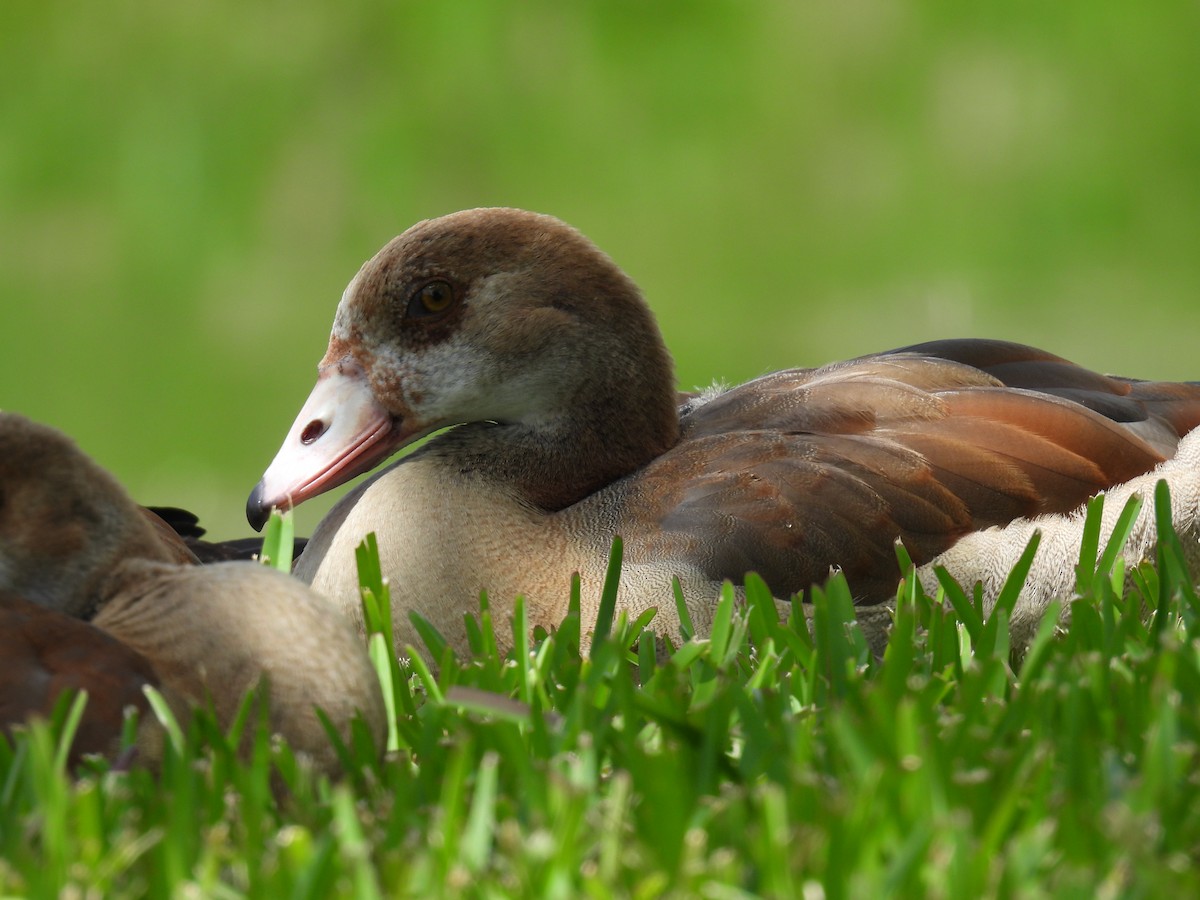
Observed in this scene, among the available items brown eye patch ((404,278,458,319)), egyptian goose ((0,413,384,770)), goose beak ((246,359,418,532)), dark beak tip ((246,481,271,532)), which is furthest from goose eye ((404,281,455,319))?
egyptian goose ((0,413,384,770))

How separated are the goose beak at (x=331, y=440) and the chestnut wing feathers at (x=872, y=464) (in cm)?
61

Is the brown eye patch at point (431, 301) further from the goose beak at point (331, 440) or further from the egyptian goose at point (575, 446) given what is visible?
the goose beak at point (331, 440)

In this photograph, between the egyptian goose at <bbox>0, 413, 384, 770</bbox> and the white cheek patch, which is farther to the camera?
the white cheek patch

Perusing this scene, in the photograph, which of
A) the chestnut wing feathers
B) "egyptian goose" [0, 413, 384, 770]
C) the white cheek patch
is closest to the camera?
"egyptian goose" [0, 413, 384, 770]

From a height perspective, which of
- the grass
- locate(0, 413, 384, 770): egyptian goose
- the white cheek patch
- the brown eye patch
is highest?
the brown eye patch

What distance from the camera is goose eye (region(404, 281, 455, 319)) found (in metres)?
3.51

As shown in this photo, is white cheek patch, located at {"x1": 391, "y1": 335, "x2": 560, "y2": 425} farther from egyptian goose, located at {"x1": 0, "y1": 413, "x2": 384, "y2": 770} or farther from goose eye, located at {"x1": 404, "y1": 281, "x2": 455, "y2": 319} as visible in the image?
egyptian goose, located at {"x1": 0, "y1": 413, "x2": 384, "y2": 770}

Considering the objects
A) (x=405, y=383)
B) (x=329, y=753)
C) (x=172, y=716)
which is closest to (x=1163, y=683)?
(x=329, y=753)

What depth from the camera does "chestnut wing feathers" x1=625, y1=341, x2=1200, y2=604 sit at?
10.5 ft

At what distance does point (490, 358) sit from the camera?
139 inches

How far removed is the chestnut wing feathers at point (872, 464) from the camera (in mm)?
3213

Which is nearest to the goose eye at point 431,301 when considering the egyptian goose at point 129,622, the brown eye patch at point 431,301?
the brown eye patch at point 431,301

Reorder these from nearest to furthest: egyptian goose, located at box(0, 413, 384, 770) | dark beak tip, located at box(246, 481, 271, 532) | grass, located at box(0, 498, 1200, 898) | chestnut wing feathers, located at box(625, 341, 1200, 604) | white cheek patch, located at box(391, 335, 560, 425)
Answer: grass, located at box(0, 498, 1200, 898), egyptian goose, located at box(0, 413, 384, 770), chestnut wing feathers, located at box(625, 341, 1200, 604), dark beak tip, located at box(246, 481, 271, 532), white cheek patch, located at box(391, 335, 560, 425)

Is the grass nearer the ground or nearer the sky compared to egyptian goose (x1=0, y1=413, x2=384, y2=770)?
nearer the ground
